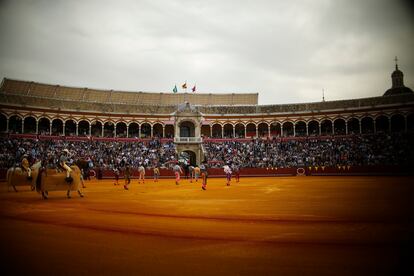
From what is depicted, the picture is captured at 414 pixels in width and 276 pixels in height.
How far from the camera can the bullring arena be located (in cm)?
331

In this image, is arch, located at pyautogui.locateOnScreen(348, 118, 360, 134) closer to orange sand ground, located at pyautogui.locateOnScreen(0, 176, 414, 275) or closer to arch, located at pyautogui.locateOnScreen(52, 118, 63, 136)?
orange sand ground, located at pyautogui.locateOnScreen(0, 176, 414, 275)

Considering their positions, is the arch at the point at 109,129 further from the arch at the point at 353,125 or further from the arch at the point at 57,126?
the arch at the point at 353,125

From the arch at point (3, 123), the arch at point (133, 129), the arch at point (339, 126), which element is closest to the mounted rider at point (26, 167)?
the arch at point (3, 123)

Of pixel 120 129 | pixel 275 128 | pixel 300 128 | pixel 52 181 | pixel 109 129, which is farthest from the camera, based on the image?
pixel 275 128

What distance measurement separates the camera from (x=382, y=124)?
43.5m

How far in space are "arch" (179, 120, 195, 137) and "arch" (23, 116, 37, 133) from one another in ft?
74.0

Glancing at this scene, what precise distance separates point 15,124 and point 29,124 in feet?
5.81

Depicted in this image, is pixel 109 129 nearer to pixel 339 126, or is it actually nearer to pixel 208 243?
pixel 339 126

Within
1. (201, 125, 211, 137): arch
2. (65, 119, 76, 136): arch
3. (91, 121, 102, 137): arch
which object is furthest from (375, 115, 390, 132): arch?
(65, 119, 76, 136): arch

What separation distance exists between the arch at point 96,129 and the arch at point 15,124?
9.90 m

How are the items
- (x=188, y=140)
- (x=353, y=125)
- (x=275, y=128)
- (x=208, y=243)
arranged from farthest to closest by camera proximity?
(x=275, y=128) < (x=353, y=125) < (x=188, y=140) < (x=208, y=243)

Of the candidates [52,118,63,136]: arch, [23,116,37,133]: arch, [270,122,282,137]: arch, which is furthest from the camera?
[270,122,282,137]: arch

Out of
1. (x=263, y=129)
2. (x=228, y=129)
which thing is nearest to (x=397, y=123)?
(x=263, y=129)

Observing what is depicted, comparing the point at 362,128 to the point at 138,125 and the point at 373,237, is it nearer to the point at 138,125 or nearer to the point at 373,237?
the point at 138,125
